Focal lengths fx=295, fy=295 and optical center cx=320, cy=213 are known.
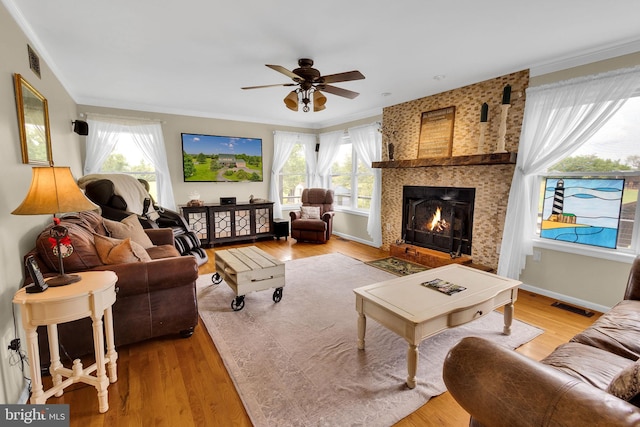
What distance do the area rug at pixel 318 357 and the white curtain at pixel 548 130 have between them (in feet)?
3.56

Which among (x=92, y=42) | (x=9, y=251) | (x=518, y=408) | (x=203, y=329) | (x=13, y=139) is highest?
(x=92, y=42)

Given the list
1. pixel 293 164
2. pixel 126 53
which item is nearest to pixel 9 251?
pixel 126 53

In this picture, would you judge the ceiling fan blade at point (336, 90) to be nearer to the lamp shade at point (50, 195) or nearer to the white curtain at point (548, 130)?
the white curtain at point (548, 130)

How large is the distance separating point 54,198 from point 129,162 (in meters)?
4.04

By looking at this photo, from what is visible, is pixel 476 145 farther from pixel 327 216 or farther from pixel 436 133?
pixel 327 216

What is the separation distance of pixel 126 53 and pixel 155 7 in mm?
1087

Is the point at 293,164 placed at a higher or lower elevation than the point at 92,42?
lower

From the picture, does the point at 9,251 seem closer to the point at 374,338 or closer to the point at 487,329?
the point at 374,338

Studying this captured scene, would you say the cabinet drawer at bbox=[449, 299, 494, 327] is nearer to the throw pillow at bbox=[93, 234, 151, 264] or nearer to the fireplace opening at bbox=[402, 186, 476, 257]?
the fireplace opening at bbox=[402, 186, 476, 257]

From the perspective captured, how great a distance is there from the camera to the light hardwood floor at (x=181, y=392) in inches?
64.2

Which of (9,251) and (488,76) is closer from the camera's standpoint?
(9,251)

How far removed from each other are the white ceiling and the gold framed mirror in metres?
0.51

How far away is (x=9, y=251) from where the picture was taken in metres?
1.80

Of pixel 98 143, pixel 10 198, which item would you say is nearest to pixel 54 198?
pixel 10 198
